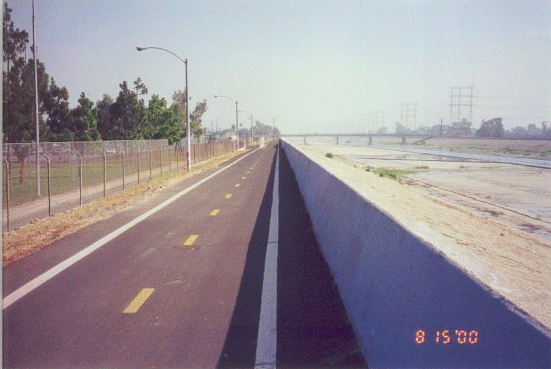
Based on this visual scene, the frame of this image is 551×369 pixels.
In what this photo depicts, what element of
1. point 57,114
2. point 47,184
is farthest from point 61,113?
point 47,184

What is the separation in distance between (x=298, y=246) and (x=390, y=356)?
593cm

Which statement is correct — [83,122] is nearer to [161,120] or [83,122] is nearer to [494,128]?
[161,120]

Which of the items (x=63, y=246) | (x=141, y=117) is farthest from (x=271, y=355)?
(x=141, y=117)

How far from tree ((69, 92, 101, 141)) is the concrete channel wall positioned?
173 ft

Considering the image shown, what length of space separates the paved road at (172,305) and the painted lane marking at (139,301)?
0.02m

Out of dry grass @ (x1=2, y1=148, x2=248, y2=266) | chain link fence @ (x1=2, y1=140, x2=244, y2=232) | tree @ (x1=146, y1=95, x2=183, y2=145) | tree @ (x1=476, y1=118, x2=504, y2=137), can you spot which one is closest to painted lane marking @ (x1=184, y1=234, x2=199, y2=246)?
dry grass @ (x1=2, y1=148, x2=248, y2=266)

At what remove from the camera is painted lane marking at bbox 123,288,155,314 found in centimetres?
642

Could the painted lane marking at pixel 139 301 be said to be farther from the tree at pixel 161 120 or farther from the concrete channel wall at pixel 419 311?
the tree at pixel 161 120

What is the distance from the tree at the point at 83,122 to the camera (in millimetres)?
53906

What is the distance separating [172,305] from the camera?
21.7 feet

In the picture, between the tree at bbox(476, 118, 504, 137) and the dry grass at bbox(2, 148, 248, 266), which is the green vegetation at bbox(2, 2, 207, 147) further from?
the tree at bbox(476, 118, 504, 137)

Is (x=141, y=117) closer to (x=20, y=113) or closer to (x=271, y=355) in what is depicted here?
Answer: (x=20, y=113)

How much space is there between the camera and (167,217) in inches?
568

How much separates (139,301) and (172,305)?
53 cm
